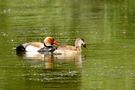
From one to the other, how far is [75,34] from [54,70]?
7.53 m

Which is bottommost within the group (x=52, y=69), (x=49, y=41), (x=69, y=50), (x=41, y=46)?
(x=52, y=69)

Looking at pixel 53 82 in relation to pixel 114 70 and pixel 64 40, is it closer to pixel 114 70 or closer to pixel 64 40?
pixel 114 70

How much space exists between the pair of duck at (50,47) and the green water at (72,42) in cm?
36

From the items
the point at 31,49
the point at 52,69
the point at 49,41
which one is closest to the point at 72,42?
the point at 49,41

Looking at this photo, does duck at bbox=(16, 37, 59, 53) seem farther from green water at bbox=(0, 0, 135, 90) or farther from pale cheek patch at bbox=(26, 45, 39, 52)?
green water at bbox=(0, 0, 135, 90)

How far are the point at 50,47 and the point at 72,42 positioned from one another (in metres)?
1.48


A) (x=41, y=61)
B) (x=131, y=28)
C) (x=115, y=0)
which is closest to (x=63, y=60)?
(x=41, y=61)

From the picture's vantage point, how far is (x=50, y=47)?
2448cm

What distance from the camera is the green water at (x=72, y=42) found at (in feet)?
Result: 60.3

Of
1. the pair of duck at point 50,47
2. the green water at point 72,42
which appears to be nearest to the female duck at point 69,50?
the pair of duck at point 50,47

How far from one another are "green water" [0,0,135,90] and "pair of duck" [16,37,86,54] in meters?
0.36

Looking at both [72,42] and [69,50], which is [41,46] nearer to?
[69,50]

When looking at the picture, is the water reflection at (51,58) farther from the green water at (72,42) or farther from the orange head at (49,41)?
the orange head at (49,41)

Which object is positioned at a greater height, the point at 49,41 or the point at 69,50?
the point at 49,41
